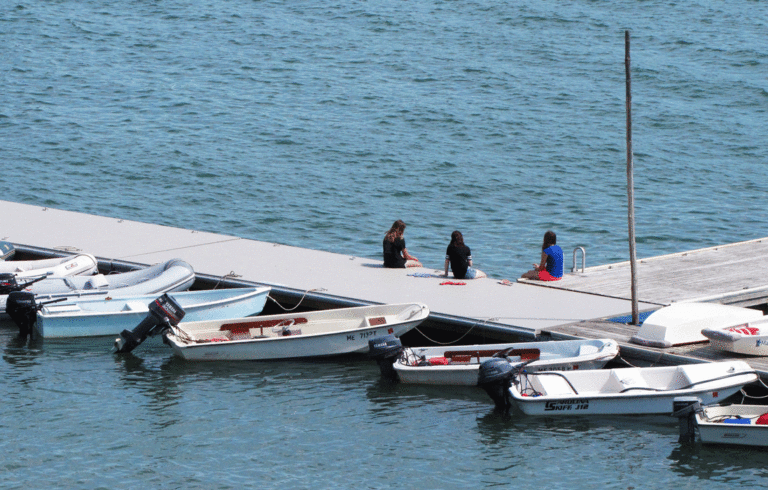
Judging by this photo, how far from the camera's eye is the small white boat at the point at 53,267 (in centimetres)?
2038

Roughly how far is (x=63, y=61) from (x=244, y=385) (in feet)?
114

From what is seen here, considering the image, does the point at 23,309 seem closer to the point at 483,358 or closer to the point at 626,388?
the point at 483,358

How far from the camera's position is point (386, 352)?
1619 centimetres

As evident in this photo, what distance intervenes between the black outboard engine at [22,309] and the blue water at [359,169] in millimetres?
525

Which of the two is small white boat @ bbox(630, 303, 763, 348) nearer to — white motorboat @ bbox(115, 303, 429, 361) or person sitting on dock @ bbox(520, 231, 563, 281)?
white motorboat @ bbox(115, 303, 429, 361)

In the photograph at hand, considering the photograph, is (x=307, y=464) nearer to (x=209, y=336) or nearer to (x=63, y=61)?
(x=209, y=336)

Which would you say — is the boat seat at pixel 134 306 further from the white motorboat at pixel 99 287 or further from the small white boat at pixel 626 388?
the small white boat at pixel 626 388

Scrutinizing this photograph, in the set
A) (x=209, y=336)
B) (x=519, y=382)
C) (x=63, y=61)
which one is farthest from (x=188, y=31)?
(x=519, y=382)

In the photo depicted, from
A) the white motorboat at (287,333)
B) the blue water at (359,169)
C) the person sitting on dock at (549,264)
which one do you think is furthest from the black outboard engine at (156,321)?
the person sitting on dock at (549,264)

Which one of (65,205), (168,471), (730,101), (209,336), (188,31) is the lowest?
(168,471)

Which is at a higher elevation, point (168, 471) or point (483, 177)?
point (483, 177)

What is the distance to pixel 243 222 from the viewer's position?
1206 inches

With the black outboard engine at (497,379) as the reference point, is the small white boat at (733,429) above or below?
below

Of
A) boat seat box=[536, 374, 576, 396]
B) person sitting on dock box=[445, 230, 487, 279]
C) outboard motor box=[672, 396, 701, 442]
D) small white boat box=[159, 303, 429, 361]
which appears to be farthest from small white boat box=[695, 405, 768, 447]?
person sitting on dock box=[445, 230, 487, 279]
